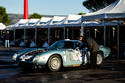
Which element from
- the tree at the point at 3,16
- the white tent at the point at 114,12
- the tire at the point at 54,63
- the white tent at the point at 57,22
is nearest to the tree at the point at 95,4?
the white tent at the point at 57,22

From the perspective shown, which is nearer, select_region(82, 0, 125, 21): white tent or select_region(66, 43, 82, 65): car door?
select_region(66, 43, 82, 65): car door

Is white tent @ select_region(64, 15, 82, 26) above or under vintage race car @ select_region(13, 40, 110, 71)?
above

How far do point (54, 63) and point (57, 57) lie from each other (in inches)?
10.2

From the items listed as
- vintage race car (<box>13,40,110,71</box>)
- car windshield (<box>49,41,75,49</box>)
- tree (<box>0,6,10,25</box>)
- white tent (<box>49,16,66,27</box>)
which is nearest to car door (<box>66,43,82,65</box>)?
vintage race car (<box>13,40,110,71</box>)

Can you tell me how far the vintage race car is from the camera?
9992 millimetres

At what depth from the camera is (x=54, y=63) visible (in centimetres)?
1026

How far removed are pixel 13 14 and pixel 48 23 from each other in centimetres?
6049

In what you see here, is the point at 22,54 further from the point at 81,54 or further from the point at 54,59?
the point at 81,54

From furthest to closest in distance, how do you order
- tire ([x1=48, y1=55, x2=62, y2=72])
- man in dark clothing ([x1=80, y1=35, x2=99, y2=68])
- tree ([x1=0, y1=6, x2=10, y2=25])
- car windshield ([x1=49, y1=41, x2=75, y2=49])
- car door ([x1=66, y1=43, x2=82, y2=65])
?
tree ([x1=0, y1=6, x2=10, y2=25])
car windshield ([x1=49, y1=41, x2=75, y2=49])
man in dark clothing ([x1=80, y1=35, x2=99, y2=68])
car door ([x1=66, y1=43, x2=82, y2=65])
tire ([x1=48, y1=55, x2=62, y2=72])

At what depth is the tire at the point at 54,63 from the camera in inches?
400

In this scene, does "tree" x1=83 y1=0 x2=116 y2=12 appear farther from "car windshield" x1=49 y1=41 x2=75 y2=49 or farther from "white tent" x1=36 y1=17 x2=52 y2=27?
"car windshield" x1=49 y1=41 x2=75 y2=49

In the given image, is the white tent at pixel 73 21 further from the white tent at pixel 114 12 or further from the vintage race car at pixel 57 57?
the vintage race car at pixel 57 57

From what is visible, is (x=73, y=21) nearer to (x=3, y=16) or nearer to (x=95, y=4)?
(x=95, y=4)

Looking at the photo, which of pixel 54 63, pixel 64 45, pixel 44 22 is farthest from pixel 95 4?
pixel 54 63
